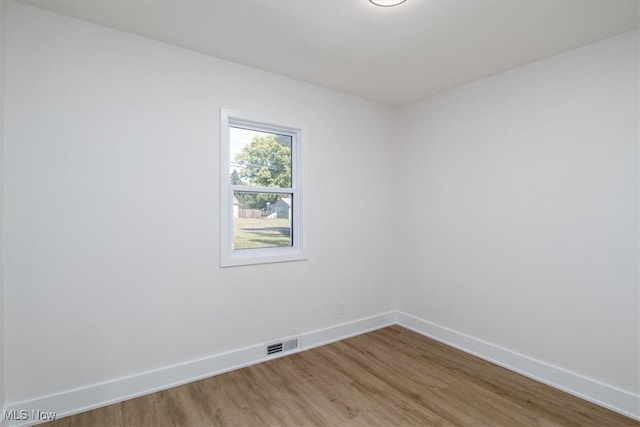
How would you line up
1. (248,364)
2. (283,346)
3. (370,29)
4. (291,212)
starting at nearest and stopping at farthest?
(370,29)
(248,364)
(283,346)
(291,212)

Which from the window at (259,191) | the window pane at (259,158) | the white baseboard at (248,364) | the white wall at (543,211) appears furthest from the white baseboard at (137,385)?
the white wall at (543,211)

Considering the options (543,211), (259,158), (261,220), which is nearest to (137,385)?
(261,220)

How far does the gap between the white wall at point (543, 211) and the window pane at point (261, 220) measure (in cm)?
161

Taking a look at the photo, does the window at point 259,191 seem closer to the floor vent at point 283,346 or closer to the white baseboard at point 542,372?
the floor vent at point 283,346

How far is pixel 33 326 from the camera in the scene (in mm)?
2055

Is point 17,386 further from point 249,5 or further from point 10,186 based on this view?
point 249,5

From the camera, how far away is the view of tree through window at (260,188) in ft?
9.70

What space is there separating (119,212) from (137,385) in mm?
1275

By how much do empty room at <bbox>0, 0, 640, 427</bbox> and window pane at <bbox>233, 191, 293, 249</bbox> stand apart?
0.02 metres

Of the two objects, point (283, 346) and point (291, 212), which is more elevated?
point (291, 212)

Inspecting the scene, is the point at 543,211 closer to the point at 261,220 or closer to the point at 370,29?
the point at 370,29

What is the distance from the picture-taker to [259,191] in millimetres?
3043

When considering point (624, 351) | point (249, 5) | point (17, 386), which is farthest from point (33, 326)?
point (624, 351)

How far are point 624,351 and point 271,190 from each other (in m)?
2.99
